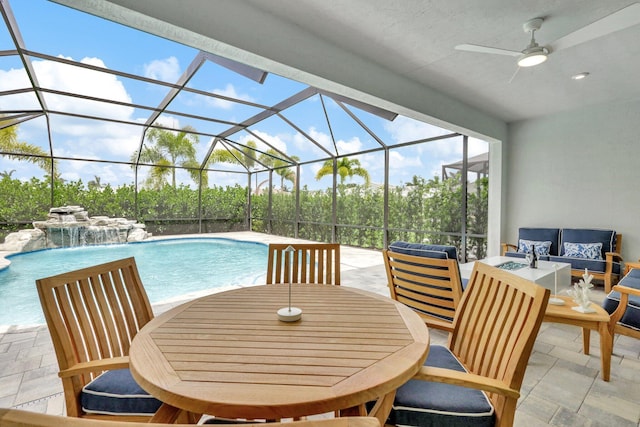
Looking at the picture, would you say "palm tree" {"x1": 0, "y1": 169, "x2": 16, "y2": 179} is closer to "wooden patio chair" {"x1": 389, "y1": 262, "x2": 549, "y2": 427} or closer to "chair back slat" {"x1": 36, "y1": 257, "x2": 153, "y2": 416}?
"chair back slat" {"x1": 36, "y1": 257, "x2": 153, "y2": 416}

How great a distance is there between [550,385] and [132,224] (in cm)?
1096

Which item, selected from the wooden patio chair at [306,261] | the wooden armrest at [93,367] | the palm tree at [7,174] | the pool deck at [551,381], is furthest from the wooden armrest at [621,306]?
the palm tree at [7,174]

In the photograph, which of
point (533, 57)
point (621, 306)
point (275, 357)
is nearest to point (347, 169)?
point (533, 57)

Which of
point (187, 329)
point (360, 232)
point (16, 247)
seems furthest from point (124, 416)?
point (16, 247)

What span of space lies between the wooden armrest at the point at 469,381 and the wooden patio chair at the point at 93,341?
111 centimetres

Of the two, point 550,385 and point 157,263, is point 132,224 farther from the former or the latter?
point 550,385

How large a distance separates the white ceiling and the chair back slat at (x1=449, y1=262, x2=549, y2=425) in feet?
7.83

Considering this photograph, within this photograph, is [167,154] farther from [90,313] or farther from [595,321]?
[595,321]

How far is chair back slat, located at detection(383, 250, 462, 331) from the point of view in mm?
2439

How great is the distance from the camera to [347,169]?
28.5 ft

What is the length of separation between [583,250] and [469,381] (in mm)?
5143

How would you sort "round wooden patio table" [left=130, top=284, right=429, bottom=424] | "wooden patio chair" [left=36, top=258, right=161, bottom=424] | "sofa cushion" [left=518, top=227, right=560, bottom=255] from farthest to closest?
"sofa cushion" [left=518, top=227, right=560, bottom=255], "wooden patio chair" [left=36, top=258, right=161, bottom=424], "round wooden patio table" [left=130, top=284, right=429, bottom=424]

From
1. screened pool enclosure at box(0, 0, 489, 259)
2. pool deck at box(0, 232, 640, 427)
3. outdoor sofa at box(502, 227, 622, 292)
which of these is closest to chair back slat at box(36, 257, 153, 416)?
pool deck at box(0, 232, 640, 427)

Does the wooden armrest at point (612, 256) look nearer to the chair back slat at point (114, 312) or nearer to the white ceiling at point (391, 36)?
the white ceiling at point (391, 36)
